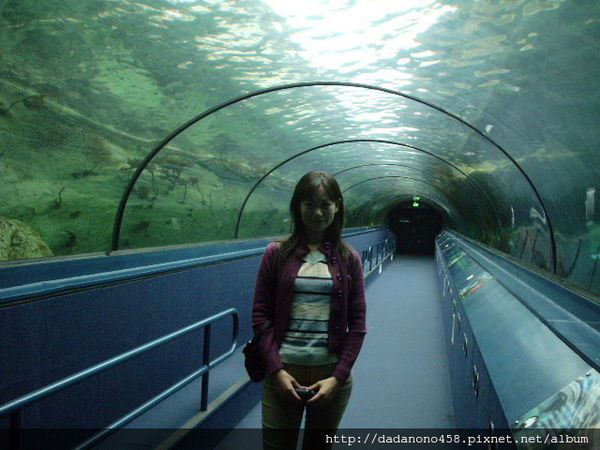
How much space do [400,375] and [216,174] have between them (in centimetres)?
569

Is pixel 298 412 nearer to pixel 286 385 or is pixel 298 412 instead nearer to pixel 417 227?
pixel 286 385

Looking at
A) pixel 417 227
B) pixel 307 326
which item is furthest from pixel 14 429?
pixel 417 227

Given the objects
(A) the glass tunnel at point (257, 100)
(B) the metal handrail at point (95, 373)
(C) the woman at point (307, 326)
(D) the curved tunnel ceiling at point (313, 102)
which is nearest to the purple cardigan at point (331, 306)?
A: (C) the woman at point (307, 326)

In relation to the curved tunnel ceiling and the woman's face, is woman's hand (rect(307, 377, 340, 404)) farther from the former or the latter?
the curved tunnel ceiling

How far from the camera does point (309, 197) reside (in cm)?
221

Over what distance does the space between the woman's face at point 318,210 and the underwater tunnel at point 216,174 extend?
1124 millimetres

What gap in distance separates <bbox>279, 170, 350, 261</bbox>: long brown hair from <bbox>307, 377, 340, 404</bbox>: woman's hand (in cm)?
61

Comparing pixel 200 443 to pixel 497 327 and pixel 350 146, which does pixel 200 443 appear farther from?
pixel 350 146

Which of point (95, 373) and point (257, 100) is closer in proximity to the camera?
point (95, 373)

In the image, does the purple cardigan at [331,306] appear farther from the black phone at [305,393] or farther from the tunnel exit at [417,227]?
the tunnel exit at [417,227]

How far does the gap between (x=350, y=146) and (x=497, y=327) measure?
9558 millimetres

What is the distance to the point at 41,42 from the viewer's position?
4645mm

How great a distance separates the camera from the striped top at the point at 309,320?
2209 millimetres

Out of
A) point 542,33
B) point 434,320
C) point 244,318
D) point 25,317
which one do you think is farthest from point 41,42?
point 434,320
